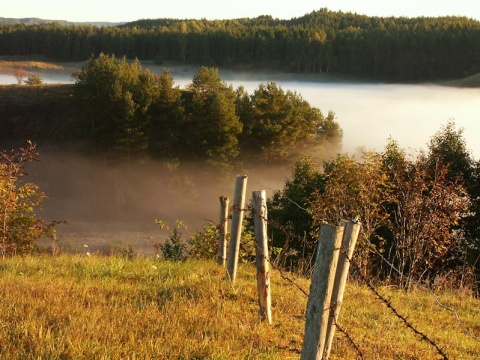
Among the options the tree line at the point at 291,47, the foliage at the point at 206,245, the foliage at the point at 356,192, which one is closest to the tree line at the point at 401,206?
the foliage at the point at 356,192

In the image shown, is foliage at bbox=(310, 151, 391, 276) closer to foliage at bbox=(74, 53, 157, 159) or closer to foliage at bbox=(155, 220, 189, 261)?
foliage at bbox=(155, 220, 189, 261)

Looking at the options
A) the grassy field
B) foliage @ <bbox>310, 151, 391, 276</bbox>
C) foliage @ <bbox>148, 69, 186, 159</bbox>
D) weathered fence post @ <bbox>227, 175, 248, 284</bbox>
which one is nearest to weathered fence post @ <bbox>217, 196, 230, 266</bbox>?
the grassy field

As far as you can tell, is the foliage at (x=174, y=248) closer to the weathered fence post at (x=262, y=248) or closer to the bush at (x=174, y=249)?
the bush at (x=174, y=249)

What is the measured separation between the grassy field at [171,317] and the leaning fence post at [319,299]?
1.08 meters

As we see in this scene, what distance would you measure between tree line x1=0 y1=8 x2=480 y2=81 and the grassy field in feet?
369

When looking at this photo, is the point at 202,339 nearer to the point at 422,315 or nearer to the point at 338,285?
the point at 338,285

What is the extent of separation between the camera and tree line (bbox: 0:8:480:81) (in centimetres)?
10994

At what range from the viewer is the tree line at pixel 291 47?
109938 mm

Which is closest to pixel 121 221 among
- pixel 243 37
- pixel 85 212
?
pixel 85 212

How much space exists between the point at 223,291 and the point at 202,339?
5.91 ft

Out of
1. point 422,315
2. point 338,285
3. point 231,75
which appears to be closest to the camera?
point 338,285

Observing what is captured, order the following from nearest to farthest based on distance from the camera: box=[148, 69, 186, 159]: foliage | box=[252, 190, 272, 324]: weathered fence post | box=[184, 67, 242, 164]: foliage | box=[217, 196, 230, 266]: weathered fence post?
box=[252, 190, 272, 324]: weathered fence post → box=[217, 196, 230, 266]: weathered fence post → box=[184, 67, 242, 164]: foliage → box=[148, 69, 186, 159]: foliage

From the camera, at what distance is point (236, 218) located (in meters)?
6.97

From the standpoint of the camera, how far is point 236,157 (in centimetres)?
5309
